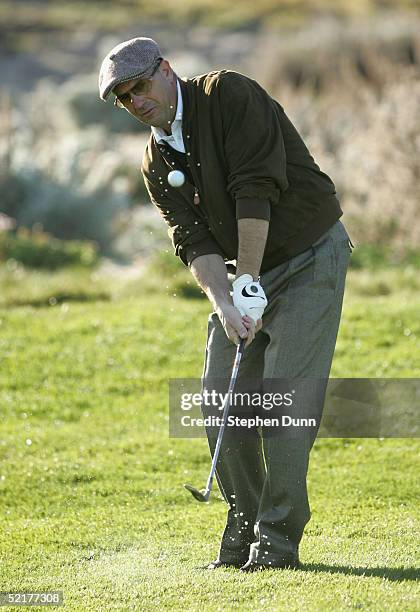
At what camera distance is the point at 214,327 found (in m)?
4.67

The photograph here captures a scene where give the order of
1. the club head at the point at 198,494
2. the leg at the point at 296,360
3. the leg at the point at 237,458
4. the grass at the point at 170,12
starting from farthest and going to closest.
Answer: the grass at the point at 170,12, the leg at the point at 237,458, the leg at the point at 296,360, the club head at the point at 198,494

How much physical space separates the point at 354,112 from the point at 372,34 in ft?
26.3

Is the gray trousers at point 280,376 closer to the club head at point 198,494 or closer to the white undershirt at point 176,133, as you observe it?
the club head at point 198,494

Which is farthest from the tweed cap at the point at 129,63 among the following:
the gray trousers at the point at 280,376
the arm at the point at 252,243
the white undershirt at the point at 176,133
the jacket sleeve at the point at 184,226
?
the gray trousers at the point at 280,376

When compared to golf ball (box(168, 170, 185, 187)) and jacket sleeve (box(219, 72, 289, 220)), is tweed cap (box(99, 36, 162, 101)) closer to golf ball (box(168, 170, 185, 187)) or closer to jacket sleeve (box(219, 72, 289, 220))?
jacket sleeve (box(219, 72, 289, 220))

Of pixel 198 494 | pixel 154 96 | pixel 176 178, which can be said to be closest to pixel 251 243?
pixel 176 178

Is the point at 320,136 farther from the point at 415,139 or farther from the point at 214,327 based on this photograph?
the point at 214,327

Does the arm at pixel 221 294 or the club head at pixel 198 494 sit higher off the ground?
the arm at pixel 221 294

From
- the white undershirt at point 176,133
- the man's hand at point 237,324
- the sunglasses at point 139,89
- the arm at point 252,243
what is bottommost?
the man's hand at point 237,324

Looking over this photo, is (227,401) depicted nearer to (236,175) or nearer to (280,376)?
(280,376)

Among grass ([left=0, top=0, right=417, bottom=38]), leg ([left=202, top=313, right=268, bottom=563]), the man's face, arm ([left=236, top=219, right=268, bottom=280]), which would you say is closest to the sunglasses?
the man's face

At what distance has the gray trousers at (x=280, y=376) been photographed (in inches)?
173

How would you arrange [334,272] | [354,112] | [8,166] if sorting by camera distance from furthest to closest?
[354,112] < [8,166] < [334,272]

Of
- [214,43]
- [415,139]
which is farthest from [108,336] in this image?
[214,43]
